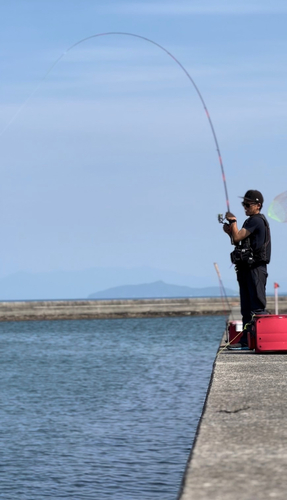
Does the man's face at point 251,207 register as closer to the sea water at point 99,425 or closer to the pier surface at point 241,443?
the pier surface at point 241,443

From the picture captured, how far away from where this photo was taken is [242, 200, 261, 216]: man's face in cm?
843

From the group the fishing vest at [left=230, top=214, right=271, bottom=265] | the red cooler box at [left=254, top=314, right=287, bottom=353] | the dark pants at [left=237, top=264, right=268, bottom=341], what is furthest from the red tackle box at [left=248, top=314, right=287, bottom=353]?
the fishing vest at [left=230, top=214, right=271, bottom=265]

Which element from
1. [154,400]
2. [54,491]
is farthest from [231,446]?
[154,400]

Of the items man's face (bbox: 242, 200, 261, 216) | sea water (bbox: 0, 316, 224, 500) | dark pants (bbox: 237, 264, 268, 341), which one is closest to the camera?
man's face (bbox: 242, 200, 261, 216)

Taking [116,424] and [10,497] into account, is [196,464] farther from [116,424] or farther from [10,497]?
[116,424]

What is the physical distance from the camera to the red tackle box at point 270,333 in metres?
8.32

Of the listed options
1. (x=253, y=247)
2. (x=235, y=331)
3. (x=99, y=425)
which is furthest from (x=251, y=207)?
(x=99, y=425)

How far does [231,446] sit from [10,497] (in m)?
5.63

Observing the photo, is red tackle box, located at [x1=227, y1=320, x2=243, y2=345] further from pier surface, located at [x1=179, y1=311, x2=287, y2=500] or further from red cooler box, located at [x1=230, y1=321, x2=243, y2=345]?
pier surface, located at [x1=179, y1=311, x2=287, y2=500]

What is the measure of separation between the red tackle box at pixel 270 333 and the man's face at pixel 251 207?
1121 millimetres

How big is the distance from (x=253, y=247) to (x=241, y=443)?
14.9 ft

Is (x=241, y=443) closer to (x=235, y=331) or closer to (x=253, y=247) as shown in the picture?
(x=253, y=247)

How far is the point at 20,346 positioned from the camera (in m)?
39.1

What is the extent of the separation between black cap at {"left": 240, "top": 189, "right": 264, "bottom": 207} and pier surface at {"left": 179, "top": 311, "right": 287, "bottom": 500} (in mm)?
2158
